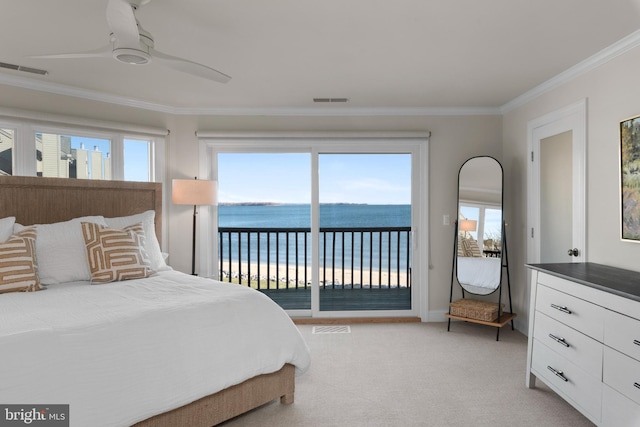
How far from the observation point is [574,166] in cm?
322

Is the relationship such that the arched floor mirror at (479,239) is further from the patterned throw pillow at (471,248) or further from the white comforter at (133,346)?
the white comforter at (133,346)

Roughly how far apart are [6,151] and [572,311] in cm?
448

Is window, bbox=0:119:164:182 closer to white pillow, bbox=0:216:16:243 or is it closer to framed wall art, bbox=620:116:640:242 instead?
white pillow, bbox=0:216:16:243

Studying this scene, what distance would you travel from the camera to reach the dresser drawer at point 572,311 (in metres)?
2.17

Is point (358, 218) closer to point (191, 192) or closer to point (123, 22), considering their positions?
point (191, 192)

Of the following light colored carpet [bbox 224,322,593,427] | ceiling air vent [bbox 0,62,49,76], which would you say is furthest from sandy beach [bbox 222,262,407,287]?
ceiling air vent [bbox 0,62,49,76]

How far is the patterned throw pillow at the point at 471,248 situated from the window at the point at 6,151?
4357mm

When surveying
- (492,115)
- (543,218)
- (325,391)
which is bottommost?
(325,391)

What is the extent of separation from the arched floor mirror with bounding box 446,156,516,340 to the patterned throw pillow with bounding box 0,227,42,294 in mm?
3540

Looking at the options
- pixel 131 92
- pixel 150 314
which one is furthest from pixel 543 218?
pixel 131 92

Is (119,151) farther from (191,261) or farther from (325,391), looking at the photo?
(325,391)

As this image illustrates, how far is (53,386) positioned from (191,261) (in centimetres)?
279

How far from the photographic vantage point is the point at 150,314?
2045 mm

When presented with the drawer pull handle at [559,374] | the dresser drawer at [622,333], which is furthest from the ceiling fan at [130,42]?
the drawer pull handle at [559,374]
